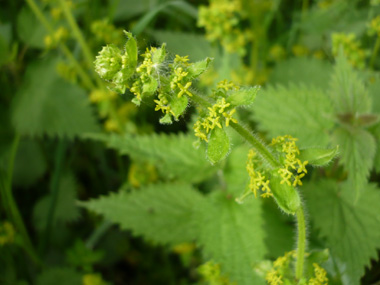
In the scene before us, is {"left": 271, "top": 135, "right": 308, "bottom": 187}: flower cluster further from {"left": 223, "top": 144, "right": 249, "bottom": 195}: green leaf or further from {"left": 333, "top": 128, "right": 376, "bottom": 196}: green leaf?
{"left": 223, "top": 144, "right": 249, "bottom": 195}: green leaf

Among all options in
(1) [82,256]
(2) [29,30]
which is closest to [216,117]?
(1) [82,256]

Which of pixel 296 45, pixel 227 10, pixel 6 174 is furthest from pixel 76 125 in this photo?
pixel 296 45

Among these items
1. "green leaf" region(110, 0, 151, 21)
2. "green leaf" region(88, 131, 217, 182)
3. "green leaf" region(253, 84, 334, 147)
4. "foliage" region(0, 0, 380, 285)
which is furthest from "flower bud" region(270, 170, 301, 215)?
"green leaf" region(110, 0, 151, 21)

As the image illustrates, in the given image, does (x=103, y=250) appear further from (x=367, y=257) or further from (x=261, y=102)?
(x=367, y=257)

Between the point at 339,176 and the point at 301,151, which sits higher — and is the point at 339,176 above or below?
above

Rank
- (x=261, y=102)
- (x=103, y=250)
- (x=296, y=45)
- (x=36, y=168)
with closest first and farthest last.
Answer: (x=261, y=102) → (x=103, y=250) → (x=36, y=168) → (x=296, y=45)

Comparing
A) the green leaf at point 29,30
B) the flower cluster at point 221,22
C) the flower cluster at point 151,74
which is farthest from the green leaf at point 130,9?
the flower cluster at point 151,74
